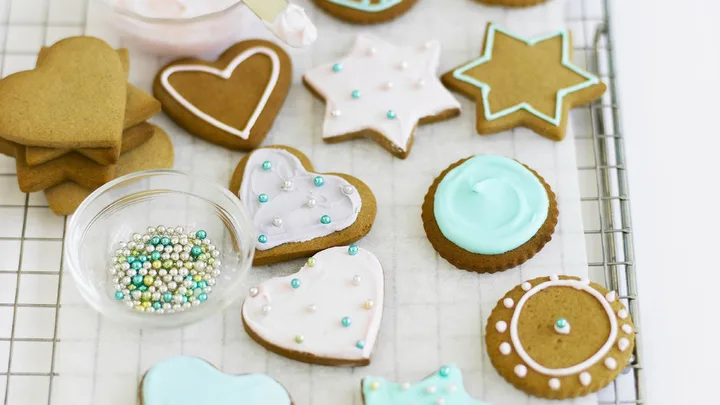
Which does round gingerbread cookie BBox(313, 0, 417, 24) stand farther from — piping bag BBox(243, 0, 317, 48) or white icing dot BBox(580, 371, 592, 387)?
white icing dot BBox(580, 371, 592, 387)

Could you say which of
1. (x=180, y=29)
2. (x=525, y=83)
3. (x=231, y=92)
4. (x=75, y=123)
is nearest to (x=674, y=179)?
(x=525, y=83)

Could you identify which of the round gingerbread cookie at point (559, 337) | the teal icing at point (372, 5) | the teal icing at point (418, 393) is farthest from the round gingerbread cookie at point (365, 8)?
the teal icing at point (418, 393)

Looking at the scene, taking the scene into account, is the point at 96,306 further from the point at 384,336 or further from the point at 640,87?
the point at 640,87

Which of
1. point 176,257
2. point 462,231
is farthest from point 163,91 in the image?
point 462,231

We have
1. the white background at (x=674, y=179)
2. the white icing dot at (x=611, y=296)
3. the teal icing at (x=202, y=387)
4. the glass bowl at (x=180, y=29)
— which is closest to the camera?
the teal icing at (x=202, y=387)

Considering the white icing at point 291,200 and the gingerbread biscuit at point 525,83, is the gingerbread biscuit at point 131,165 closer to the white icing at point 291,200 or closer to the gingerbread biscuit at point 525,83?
the white icing at point 291,200
